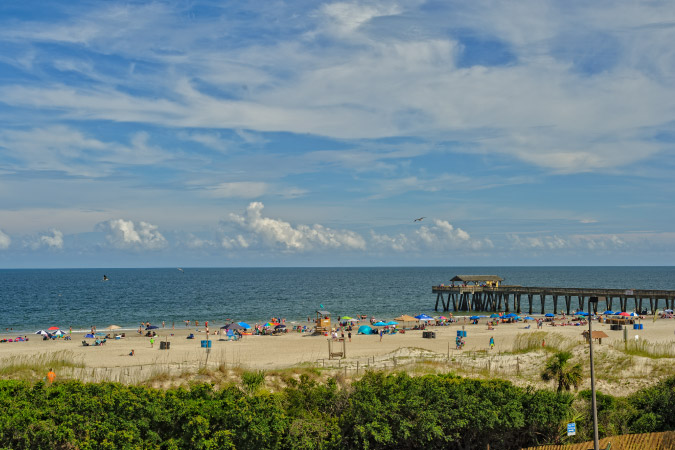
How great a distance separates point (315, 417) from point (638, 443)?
10.1 metres

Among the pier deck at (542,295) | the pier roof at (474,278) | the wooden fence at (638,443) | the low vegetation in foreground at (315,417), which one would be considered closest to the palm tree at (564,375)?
the low vegetation in foreground at (315,417)

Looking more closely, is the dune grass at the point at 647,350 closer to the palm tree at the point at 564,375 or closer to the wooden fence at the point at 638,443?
the palm tree at the point at 564,375

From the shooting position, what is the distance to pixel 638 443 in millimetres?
18094

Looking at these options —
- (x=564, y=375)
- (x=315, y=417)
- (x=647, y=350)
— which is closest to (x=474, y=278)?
(x=647, y=350)

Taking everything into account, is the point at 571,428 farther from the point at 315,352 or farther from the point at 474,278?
the point at 474,278

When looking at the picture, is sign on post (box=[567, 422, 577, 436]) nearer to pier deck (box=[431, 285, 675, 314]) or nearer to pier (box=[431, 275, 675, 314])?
pier deck (box=[431, 285, 675, 314])

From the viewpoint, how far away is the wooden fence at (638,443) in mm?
17938

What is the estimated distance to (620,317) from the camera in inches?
2655

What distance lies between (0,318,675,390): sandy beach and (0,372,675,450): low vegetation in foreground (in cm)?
711

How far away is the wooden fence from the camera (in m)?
17.9

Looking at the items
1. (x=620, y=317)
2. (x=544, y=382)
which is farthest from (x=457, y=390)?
(x=620, y=317)

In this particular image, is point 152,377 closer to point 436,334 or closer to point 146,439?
point 146,439

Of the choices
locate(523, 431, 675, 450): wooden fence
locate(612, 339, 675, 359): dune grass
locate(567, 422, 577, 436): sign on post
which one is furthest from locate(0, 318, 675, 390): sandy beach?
locate(523, 431, 675, 450): wooden fence

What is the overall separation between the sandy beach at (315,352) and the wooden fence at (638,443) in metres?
9.65
